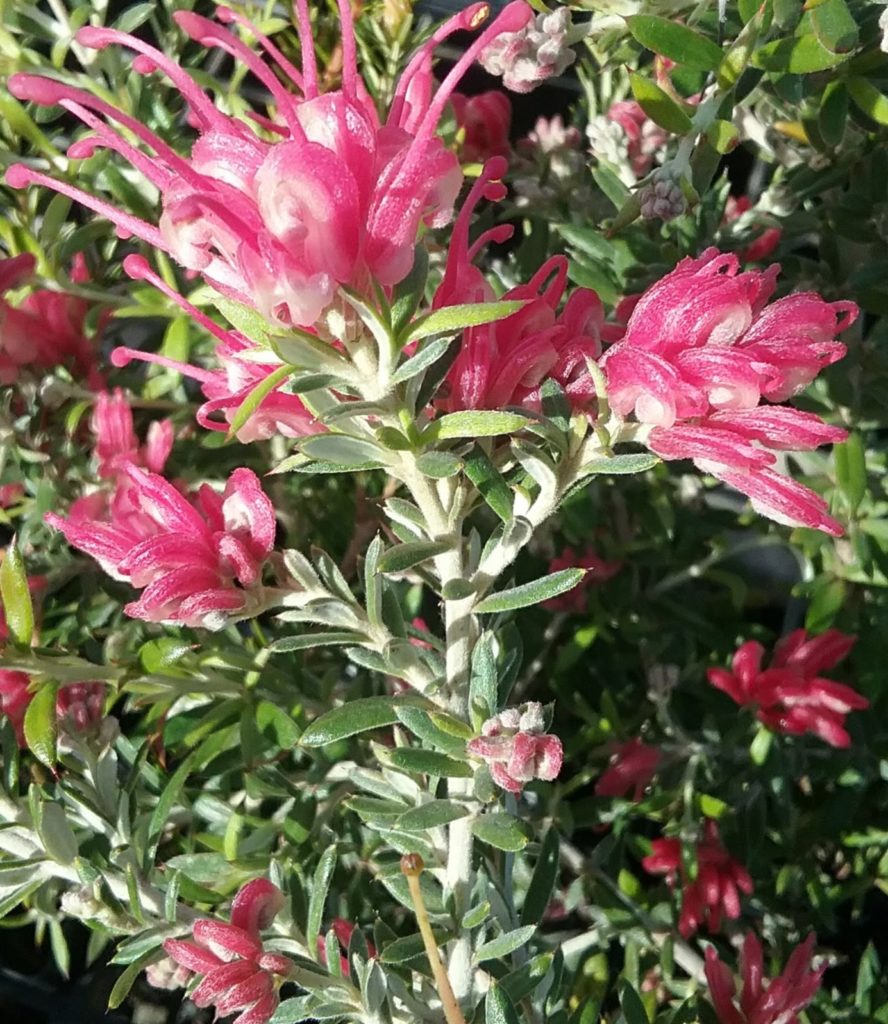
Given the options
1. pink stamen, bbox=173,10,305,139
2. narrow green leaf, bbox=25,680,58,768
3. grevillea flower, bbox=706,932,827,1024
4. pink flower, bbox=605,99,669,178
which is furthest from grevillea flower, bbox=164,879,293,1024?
pink flower, bbox=605,99,669,178

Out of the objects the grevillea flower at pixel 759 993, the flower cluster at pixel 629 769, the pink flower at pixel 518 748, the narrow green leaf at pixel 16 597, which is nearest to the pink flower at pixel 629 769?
the flower cluster at pixel 629 769

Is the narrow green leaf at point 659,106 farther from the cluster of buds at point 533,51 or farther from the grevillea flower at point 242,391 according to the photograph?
the grevillea flower at point 242,391

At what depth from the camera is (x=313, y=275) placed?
453 mm

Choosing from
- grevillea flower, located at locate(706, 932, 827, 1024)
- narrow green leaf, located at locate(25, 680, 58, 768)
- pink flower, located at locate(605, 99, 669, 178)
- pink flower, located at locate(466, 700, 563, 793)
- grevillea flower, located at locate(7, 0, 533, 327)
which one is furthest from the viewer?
pink flower, located at locate(605, 99, 669, 178)

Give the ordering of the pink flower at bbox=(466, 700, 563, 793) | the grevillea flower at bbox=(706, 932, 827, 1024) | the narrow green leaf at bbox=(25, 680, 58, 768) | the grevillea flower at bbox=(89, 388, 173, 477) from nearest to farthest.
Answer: the pink flower at bbox=(466, 700, 563, 793), the narrow green leaf at bbox=(25, 680, 58, 768), the grevillea flower at bbox=(706, 932, 827, 1024), the grevillea flower at bbox=(89, 388, 173, 477)

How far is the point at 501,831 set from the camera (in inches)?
24.9

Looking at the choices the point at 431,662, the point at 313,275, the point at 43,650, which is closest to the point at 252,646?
the point at 43,650

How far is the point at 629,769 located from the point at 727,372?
753mm

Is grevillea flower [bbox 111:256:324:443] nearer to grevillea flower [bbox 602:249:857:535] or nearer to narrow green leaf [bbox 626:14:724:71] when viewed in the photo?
grevillea flower [bbox 602:249:857:535]

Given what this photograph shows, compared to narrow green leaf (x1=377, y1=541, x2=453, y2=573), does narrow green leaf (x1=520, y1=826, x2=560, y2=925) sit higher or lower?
lower

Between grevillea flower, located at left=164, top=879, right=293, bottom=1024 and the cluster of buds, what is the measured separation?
69cm

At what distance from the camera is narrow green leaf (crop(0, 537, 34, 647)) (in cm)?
73

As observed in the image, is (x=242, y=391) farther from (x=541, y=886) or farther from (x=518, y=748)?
(x=541, y=886)

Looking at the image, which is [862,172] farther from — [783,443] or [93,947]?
[93,947]
